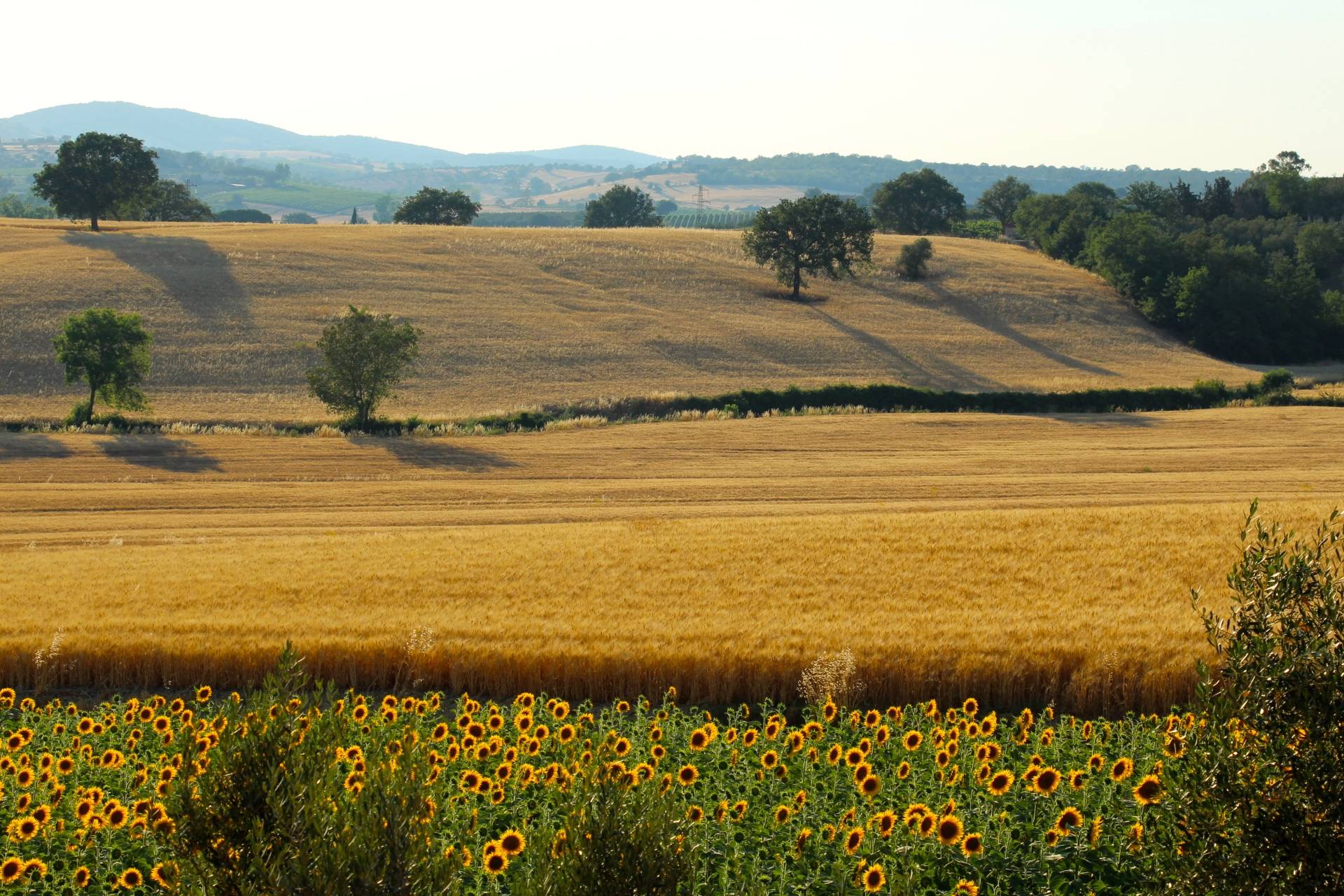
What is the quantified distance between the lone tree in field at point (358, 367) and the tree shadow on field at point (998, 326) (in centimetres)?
3825

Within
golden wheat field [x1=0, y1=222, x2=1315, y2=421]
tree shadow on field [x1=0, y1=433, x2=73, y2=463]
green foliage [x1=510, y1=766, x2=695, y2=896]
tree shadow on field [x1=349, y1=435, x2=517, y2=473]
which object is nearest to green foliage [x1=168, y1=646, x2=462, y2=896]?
green foliage [x1=510, y1=766, x2=695, y2=896]

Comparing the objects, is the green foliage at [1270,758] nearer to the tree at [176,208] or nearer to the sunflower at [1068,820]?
the sunflower at [1068,820]

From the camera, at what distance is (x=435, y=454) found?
144 ft

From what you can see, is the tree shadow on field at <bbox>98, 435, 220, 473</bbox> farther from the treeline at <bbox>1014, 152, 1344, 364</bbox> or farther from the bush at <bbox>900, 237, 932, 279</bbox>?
the treeline at <bbox>1014, 152, 1344, 364</bbox>

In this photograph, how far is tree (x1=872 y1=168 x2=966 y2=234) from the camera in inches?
4993

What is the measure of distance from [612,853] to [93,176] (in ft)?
307

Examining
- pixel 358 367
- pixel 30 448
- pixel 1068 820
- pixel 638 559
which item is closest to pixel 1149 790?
pixel 1068 820

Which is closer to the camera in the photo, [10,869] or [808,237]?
[10,869]

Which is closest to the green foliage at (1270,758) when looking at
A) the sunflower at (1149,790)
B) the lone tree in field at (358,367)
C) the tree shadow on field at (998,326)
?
the sunflower at (1149,790)

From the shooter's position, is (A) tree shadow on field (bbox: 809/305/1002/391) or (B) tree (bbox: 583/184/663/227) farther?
(B) tree (bbox: 583/184/663/227)

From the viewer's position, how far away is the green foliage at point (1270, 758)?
20.8 feet

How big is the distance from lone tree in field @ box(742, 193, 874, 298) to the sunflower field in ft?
223

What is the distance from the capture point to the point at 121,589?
21344mm

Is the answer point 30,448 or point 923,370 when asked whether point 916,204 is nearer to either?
point 923,370
